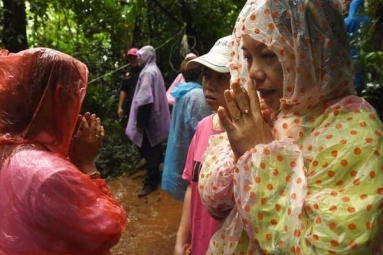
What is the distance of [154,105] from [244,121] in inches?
178

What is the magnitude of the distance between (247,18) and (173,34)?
264 inches

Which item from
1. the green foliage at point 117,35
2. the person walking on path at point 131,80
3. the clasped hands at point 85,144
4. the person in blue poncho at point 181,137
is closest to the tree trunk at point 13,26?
the green foliage at point 117,35

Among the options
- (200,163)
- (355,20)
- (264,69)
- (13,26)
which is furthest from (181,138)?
(13,26)

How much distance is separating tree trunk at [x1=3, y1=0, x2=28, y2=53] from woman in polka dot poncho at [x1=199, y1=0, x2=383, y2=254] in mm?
5229

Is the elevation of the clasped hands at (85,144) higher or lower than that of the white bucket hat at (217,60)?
lower

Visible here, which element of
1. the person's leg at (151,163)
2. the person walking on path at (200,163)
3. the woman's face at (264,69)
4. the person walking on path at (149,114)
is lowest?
the person's leg at (151,163)

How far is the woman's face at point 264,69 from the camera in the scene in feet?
4.70

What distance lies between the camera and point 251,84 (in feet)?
4.64

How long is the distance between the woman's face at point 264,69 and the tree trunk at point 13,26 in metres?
5.26

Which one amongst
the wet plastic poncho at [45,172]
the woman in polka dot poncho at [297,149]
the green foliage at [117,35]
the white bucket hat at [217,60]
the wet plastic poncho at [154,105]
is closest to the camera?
the woman in polka dot poncho at [297,149]

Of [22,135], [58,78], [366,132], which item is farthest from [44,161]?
[366,132]

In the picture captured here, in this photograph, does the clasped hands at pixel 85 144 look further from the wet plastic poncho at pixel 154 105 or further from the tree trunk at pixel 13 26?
the tree trunk at pixel 13 26

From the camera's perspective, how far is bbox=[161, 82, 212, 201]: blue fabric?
3592 mm

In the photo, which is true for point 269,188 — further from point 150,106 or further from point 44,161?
point 150,106
